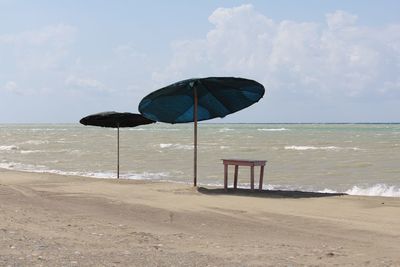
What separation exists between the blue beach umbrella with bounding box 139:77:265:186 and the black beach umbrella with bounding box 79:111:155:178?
2.19 metres

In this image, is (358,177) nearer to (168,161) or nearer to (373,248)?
(168,161)

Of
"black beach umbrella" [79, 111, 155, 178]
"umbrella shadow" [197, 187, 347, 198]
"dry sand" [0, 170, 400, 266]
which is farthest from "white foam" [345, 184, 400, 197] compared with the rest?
"black beach umbrella" [79, 111, 155, 178]

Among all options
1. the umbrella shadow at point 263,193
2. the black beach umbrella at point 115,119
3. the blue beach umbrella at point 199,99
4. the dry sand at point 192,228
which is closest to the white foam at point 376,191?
the umbrella shadow at point 263,193

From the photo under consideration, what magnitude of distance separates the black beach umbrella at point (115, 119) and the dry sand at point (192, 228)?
11.6 feet

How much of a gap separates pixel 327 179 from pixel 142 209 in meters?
8.30

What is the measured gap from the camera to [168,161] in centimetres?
2245

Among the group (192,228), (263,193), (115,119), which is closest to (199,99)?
(263,193)

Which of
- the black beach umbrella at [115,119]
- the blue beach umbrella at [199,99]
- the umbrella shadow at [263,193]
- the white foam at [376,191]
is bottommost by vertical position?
the white foam at [376,191]

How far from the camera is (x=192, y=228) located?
6.86 metres

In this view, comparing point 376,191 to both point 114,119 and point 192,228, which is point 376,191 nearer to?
point 114,119

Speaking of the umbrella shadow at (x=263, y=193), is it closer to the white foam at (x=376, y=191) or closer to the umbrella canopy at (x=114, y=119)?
the white foam at (x=376, y=191)

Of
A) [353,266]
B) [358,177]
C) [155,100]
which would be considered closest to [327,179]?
[358,177]

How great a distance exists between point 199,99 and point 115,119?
12.4 ft

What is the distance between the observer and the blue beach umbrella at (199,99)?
10742 mm
